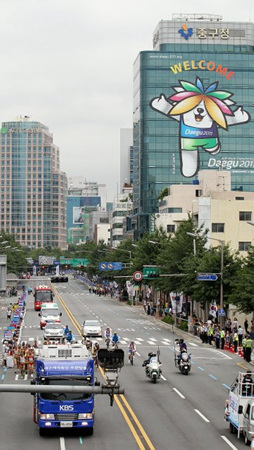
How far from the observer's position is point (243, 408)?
103 ft

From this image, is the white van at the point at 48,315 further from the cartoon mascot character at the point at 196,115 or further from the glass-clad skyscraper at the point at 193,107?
the cartoon mascot character at the point at 196,115

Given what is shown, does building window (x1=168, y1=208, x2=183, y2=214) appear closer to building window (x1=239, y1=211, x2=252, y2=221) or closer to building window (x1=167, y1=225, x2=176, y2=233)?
building window (x1=167, y1=225, x2=176, y2=233)

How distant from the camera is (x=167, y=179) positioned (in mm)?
186875

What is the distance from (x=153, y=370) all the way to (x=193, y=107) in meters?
142

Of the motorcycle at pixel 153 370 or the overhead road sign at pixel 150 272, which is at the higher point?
the overhead road sign at pixel 150 272

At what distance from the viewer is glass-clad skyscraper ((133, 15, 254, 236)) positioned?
185625mm

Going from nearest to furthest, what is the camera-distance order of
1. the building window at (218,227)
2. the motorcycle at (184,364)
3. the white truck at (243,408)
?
the white truck at (243,408)
the motorcycle at (184,364)
the building window at (218,227)

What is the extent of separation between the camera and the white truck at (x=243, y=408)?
100 ft

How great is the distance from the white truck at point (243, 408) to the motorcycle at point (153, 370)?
13.4 meters

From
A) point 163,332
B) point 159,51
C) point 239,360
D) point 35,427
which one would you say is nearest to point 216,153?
point 159,51

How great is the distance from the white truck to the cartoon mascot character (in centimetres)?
15399

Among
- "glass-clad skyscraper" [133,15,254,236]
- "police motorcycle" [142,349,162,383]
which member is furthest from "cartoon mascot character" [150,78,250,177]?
"police motorcycle" [142,349,162,383]

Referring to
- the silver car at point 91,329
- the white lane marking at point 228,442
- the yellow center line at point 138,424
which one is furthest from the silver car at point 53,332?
the white lane marking at point 228,442

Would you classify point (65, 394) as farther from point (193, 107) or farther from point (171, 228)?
point (193, 107)
